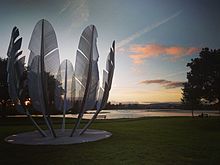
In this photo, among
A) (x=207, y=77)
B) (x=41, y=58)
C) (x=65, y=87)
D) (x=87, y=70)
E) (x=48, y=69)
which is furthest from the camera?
(x=207, y=77)

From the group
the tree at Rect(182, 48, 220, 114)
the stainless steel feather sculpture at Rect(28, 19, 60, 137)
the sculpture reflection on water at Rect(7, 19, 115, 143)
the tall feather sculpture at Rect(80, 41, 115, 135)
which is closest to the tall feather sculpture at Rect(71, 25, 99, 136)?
the sculpture reflection on water at Rect(7, 19, 115, 143)

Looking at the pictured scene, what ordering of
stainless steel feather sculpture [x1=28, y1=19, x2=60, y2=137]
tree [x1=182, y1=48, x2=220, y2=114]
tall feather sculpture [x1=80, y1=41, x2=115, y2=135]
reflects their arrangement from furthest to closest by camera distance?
1. tree [x1=182, y1=48, x2=220, y2=114]
2. tall feather sculpture [x1=80, y1=41, x2=115, y2=135]
3. stainless steel feather sculpture [x1=28, y1=19, x2=60, y2=137]

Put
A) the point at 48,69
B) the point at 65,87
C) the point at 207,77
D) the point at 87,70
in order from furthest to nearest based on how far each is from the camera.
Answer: the point at 207,77
the point at 65,87
the point at 48,69
the point at 87,70

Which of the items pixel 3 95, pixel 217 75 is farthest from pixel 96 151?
pixel 3 95

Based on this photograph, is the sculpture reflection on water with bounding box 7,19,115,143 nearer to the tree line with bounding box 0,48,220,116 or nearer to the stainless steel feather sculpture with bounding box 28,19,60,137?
the stainless steel feather sculpture with bounding box 28,19,60,137

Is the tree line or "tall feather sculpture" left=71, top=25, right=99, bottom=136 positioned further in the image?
the tree line

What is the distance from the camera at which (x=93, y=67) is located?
33.2 ft

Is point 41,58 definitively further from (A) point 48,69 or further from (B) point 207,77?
(B) point 207,77

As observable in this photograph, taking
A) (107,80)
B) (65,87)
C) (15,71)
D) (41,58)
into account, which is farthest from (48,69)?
(107,80)

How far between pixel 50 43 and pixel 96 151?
5.37 metres

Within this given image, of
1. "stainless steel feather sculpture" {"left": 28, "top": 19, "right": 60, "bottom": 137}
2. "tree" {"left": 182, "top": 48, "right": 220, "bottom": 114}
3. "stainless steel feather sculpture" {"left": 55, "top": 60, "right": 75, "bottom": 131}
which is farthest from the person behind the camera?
"tree" {"left": 182, "top": 48, "right": 220, "bottom": 114}

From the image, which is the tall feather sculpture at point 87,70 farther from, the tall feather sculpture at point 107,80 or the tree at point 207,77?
the tree at point 207,77

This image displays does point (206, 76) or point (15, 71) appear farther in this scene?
point (206, 76)

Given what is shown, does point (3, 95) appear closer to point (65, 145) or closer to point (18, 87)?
point (18, 87)
